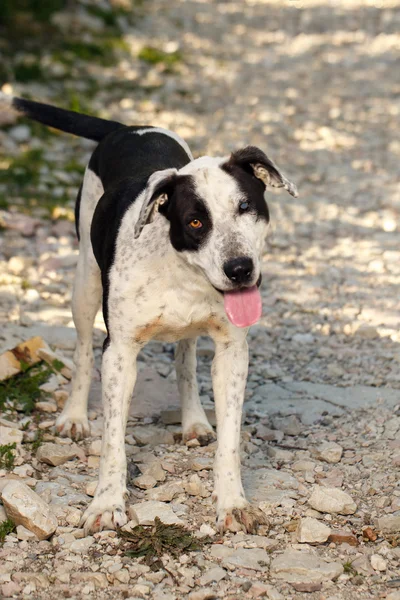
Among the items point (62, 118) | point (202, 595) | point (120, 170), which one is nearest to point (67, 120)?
point (62, 118)

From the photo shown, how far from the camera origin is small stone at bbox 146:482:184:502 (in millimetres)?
4523

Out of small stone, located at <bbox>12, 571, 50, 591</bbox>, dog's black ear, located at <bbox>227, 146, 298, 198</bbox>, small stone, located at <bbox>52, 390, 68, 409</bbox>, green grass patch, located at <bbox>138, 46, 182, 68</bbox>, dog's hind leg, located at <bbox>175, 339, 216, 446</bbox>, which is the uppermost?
green grass patch, located at <bbox>138, 46, 182, 68</bbox>

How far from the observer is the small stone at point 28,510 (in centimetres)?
415

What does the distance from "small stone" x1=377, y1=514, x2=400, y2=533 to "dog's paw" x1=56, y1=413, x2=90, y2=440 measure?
1772 millimetres

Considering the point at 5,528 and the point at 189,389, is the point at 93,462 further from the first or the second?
the point at 5,528

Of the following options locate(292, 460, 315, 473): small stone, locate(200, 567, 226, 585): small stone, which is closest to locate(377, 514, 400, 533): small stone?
locate(292, 460, 315, 473): small stone

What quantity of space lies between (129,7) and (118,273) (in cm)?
1195

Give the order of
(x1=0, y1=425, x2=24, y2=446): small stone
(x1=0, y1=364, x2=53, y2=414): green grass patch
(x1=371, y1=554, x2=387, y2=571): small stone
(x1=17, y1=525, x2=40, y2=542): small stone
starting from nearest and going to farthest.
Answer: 1. (x1=371, y1=554, x2=387, y2=571): small stone
2. (x1=17, y1=525, x2=40, y2=542): small stone
3. (x1=0, y1=425, x2=24, y2=446): small stone
4. (x1=0, y1=364, x2=53, y2=414): green grass patch

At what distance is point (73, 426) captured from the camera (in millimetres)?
5324

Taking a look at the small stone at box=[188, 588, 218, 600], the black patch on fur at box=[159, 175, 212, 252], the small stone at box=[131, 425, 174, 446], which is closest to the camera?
the small stone at box=[188, 588, 218, 600]

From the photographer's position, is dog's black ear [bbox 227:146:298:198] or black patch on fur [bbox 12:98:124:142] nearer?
dog's black ear [bbox 227:146:298:198]

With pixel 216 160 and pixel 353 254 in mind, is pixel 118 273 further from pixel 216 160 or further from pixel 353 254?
pixel 353 254

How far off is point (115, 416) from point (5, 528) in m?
0.70

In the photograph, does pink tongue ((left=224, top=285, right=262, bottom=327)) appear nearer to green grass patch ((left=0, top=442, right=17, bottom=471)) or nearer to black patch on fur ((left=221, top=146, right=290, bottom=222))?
black patch on fur ((left=221, top=146, right=290, bottom=222))
